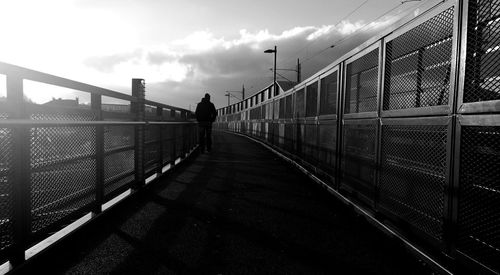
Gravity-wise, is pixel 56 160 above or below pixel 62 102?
below

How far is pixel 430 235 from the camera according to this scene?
2.99 meters

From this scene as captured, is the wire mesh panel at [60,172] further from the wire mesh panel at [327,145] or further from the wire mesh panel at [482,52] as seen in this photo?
the wire mesh panel at [327,145]

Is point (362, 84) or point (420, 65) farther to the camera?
point (362, 84)

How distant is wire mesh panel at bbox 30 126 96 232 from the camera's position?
2953 mm

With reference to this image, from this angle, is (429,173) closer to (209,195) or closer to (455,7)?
(455,7)

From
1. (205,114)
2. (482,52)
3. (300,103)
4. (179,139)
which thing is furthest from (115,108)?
(205,114)

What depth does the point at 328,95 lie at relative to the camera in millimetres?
6758

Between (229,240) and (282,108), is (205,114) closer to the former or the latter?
(282,108)

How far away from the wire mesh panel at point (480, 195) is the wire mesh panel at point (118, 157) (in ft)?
11.5

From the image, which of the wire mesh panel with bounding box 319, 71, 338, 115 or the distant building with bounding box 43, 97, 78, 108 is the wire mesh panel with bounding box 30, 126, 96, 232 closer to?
the distant building with bounding box 43, 97, 78, 108

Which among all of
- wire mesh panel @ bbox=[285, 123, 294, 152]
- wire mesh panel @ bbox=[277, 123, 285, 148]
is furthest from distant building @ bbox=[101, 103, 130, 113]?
wire mesh panel @ bbox=[277, 123, 285, 148]

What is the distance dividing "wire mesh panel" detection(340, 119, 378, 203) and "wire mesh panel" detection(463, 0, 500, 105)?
159 centimetres

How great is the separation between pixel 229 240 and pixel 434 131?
6.48 ft

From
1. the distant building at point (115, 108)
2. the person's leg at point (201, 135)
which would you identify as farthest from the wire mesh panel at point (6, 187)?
the person's leg at point (201, 135)
